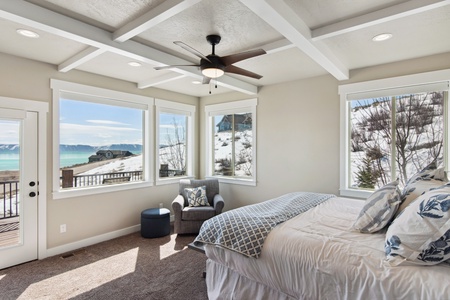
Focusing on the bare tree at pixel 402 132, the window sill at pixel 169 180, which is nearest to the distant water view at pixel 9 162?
the window sill at pixel 169 180

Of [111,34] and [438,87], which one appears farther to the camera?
[438,87]

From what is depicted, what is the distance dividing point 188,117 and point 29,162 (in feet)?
9.88

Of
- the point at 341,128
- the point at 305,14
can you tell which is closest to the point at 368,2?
the point at 305,14

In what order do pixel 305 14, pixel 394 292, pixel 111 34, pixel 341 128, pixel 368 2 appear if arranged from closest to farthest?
pixel 394 292 < pixel 368 2 < pixel 305 14 < pixel 111 34 < pixel 341 128

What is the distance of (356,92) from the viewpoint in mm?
3658

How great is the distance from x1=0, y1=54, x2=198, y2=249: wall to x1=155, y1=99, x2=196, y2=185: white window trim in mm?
179

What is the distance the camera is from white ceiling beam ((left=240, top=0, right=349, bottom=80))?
1.84 meters

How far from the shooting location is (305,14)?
7.17 ft

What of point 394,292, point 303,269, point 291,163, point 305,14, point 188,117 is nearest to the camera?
point 394,292

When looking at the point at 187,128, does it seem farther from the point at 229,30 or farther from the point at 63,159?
the point at 229,30

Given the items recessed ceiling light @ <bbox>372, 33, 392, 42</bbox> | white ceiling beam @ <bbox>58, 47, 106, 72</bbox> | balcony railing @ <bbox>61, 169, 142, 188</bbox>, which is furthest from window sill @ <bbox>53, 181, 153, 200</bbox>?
recessed ceiling light @ <bbox>372, 33, 392, 42</bbox>

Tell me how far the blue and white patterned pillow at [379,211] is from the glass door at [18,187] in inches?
152

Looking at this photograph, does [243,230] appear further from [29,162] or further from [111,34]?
[29,162]

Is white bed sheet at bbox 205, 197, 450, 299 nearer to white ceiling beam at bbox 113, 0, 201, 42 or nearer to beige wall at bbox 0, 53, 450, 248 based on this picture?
beige wall at bbox 0, 53, 450, 248
